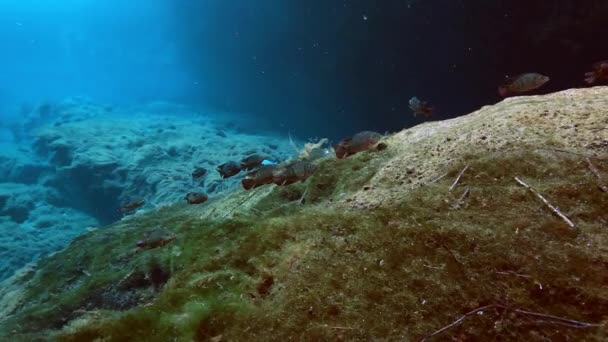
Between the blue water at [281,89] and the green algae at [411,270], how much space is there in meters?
7.00

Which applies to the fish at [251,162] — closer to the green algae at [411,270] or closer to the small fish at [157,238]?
the small fish at [157,238]

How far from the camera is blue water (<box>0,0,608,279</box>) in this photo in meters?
11.2

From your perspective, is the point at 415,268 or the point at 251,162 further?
the point at 251,162

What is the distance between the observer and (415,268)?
2.28 metres

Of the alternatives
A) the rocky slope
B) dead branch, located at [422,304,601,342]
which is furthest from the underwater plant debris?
the rocky slope

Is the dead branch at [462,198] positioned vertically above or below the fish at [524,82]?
below

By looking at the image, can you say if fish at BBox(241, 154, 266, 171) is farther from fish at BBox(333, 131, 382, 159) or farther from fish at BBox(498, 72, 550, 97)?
fish at BBox(498, 72, 550, 97)

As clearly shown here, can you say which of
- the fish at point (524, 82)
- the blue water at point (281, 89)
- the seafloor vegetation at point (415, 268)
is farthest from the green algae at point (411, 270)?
the blue water at point (281, 89)

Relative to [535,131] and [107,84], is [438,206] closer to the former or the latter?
[535,131]

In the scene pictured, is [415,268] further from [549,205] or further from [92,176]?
[92,176]

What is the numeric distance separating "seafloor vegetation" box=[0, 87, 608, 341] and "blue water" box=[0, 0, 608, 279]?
692 cm

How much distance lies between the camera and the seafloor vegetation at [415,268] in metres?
1.90

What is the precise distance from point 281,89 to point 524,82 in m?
24.7

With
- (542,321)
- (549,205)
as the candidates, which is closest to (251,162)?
(549,205)
